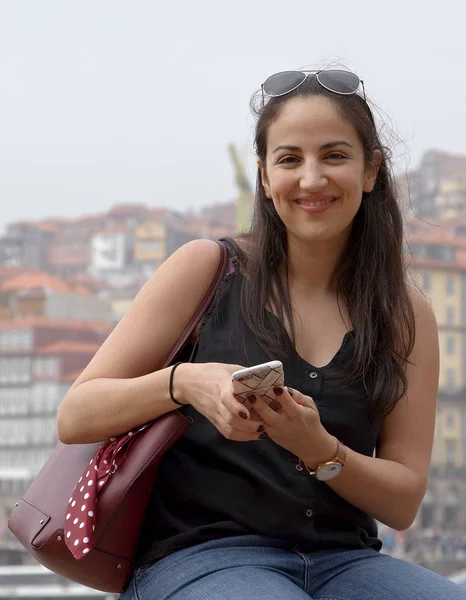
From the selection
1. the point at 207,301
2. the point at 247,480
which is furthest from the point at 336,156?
the point at 247,480

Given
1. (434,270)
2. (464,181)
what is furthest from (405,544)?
(464,181)

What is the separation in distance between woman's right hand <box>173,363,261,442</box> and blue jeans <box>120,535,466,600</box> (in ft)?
0.29

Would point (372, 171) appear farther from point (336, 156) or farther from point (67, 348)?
point (67, 348)

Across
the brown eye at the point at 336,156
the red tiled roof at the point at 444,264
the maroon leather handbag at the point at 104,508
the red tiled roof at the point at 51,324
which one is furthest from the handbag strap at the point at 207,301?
the red tiled roof at the point at 51,324

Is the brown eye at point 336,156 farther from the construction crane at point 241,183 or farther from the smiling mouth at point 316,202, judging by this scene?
the construction crane at point 241,183

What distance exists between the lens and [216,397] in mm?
705

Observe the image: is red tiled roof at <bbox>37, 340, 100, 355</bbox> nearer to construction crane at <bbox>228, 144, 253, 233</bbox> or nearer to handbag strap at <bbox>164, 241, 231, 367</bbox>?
construction crane at <bbox>228, 144, 253, 233</bbox>

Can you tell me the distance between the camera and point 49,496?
0.78 metres

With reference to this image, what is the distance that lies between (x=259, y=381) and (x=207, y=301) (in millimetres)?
172

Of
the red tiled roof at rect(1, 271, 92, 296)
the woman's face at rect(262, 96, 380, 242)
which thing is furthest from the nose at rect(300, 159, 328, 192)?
the red tiled roof at rect(1, 271, 92, 296)

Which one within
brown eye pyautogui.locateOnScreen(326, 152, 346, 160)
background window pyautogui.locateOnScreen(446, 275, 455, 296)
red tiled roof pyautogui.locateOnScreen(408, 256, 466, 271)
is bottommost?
background window pyautogui.locateOnScreen(446, 275, 455, 296)

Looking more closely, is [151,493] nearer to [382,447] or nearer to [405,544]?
[382,447]

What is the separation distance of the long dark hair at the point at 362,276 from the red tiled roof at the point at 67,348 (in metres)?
25.3

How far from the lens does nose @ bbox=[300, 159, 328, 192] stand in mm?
812
